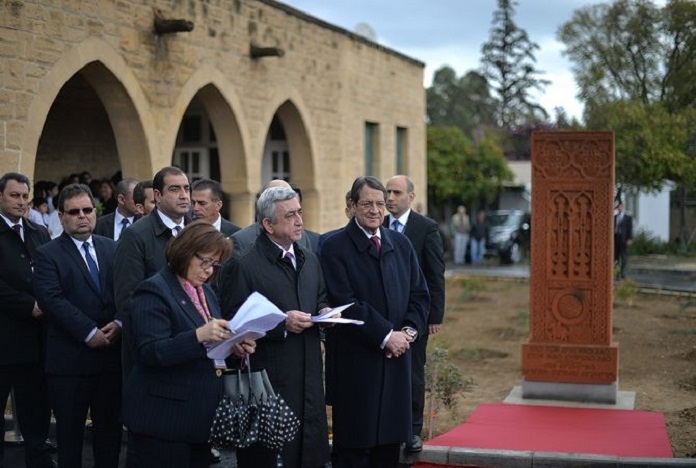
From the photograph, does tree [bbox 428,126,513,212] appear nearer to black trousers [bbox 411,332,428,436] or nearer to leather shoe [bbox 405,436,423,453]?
black trousers [bbox 411,332,428,436]

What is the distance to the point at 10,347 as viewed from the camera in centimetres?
695

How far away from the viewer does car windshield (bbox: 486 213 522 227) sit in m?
31.3

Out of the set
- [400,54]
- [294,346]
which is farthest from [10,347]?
[400,54]

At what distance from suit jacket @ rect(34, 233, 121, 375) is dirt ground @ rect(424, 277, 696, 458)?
3.13m

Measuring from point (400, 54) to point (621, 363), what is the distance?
12765 millimetres

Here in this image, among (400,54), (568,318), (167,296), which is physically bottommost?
(568,318)

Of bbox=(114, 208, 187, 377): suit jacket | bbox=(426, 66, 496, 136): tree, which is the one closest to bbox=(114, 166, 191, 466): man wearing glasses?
bbox=(114, 208, 187, 377): suit jacket

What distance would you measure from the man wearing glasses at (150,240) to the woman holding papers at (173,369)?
93 cm

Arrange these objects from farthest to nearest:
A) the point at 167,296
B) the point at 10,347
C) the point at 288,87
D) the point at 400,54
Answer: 1. the point at 400,54
2. the point at 288,87
3. the point at 10,347
4. the point at 167,296

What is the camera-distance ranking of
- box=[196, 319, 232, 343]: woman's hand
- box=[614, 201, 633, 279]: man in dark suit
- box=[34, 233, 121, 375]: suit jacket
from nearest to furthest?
box=[196, 319, 232, 343]: woman's hand → box=[34, 233, 121, 375]: suit jacket → box=[614, 201, 633, 279]: man in dark suit

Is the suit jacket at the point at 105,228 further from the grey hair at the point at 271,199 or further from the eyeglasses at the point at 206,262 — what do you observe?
the eyeglasses at the point at 206,262

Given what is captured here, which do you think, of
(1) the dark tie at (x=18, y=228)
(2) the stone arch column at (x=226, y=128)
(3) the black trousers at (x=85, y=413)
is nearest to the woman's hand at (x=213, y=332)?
(3) the black trousers at (x=85, y=413)

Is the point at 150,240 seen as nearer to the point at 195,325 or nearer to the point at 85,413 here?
the point at 85,413

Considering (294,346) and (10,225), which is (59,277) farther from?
(294,346)
